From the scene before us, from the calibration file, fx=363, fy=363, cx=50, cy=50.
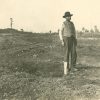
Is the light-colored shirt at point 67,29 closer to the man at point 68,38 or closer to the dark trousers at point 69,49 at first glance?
the man at point 68,38

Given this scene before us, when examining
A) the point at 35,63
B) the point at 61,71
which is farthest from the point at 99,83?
the point at 35,63

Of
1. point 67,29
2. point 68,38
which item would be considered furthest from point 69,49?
point 67,29

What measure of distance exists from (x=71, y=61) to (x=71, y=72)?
0.54 m

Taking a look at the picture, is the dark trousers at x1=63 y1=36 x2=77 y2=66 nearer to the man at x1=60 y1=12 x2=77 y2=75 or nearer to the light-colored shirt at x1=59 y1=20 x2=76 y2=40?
the man at x1=60 y1=12 x2=77 y2=75

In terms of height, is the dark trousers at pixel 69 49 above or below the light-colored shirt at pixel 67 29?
below

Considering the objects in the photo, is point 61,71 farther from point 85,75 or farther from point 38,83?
point 38,83

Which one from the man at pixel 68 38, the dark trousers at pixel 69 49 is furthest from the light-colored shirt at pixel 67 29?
the dark trousers at pixel 69 49

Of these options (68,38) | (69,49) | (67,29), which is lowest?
(69,49)

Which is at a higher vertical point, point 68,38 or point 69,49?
point 68,38

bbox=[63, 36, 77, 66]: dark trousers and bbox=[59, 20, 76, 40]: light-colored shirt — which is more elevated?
bbox=[59, 20, 76, 40]: light-colored shirt

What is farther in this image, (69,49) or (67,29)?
(69,49)

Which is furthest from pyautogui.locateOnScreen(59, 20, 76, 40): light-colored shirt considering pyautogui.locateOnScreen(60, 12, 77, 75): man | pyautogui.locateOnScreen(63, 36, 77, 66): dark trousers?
pyautogui.locateOnScreen(63, 36, 77, 66): dark trousers

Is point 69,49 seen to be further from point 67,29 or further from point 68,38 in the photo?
point 67,29

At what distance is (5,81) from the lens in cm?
1136
